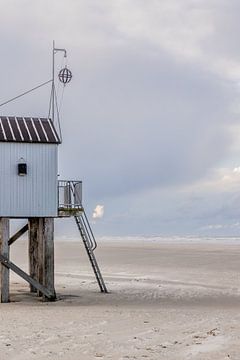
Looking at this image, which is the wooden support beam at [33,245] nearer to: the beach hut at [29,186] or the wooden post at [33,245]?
the wooden post at [33,245]

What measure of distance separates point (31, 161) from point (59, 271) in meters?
17.3

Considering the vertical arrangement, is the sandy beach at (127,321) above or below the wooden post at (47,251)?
below

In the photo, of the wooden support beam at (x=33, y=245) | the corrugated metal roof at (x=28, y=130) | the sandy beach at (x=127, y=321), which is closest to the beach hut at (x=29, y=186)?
the corrugated metal roof at (x=28, y=130)

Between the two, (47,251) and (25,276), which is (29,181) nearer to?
(47,251)

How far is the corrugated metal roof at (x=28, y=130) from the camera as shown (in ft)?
72.4

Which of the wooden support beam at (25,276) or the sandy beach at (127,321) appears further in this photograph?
the wooden support beam at (25,276)

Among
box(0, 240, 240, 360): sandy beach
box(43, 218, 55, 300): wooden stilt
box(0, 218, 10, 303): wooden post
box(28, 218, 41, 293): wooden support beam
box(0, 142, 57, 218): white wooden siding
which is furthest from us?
box(28, 218, 41, 293): wooden support beam

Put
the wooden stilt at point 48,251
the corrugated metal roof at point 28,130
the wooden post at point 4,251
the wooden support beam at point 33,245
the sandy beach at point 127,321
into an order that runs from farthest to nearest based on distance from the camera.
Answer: the wooden support beam at point 33,245
the wooden stilt at point 48,251
the corrugated metal roof at point 28,130
the wooden post at point 4,251
the sandy beach at point 127,321

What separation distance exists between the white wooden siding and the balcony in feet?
3.60

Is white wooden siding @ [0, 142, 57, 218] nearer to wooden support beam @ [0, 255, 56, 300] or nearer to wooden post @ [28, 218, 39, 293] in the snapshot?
wooden support beam @ [0, 255, 56, 300]

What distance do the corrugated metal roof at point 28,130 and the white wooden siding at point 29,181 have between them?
0.65 ft

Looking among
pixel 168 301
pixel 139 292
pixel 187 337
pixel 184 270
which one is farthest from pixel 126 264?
pixel 187 337

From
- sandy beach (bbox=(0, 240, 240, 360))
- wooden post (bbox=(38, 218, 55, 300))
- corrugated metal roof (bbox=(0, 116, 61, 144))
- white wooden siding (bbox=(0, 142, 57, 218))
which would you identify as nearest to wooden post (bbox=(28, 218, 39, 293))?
sandy beach (bbox=(0, 240, 240, 360))

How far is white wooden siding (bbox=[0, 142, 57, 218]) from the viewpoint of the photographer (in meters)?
21.8
